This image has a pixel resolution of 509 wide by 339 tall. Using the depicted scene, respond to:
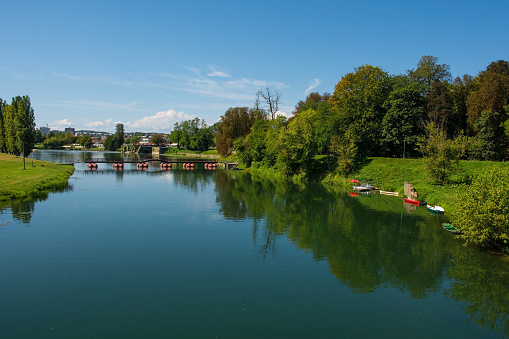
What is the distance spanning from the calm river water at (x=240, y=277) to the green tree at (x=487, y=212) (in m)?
1.39

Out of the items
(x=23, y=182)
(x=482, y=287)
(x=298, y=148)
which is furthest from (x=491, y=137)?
(x=23, y=182)

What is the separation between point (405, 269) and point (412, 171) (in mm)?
31221

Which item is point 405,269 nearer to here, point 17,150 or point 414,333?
point 414,333

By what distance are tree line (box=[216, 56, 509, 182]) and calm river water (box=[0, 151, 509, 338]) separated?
75.0 feet

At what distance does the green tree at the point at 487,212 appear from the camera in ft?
63.3

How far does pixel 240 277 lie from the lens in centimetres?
1708

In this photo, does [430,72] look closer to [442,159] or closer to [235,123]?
[442,159]

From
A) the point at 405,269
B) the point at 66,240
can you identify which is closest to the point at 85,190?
the point at 66,240

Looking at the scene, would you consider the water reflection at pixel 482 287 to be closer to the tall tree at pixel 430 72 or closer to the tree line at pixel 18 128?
the tall tree at pixel 430 72

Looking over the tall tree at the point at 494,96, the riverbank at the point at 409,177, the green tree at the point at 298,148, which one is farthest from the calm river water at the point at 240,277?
the green tree at the point at 298,148

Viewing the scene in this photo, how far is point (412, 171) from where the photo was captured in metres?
46.4

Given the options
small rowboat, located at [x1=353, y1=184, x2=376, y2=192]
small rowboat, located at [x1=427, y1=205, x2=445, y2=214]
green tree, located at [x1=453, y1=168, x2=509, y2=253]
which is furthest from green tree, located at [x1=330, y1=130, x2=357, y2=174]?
green tree, located at [x1=453, y1=168, x2=509, y2=253]

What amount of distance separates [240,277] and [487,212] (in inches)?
585

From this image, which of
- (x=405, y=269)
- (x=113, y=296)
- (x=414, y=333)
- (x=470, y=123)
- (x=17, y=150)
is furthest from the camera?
(x=17, y=150)
